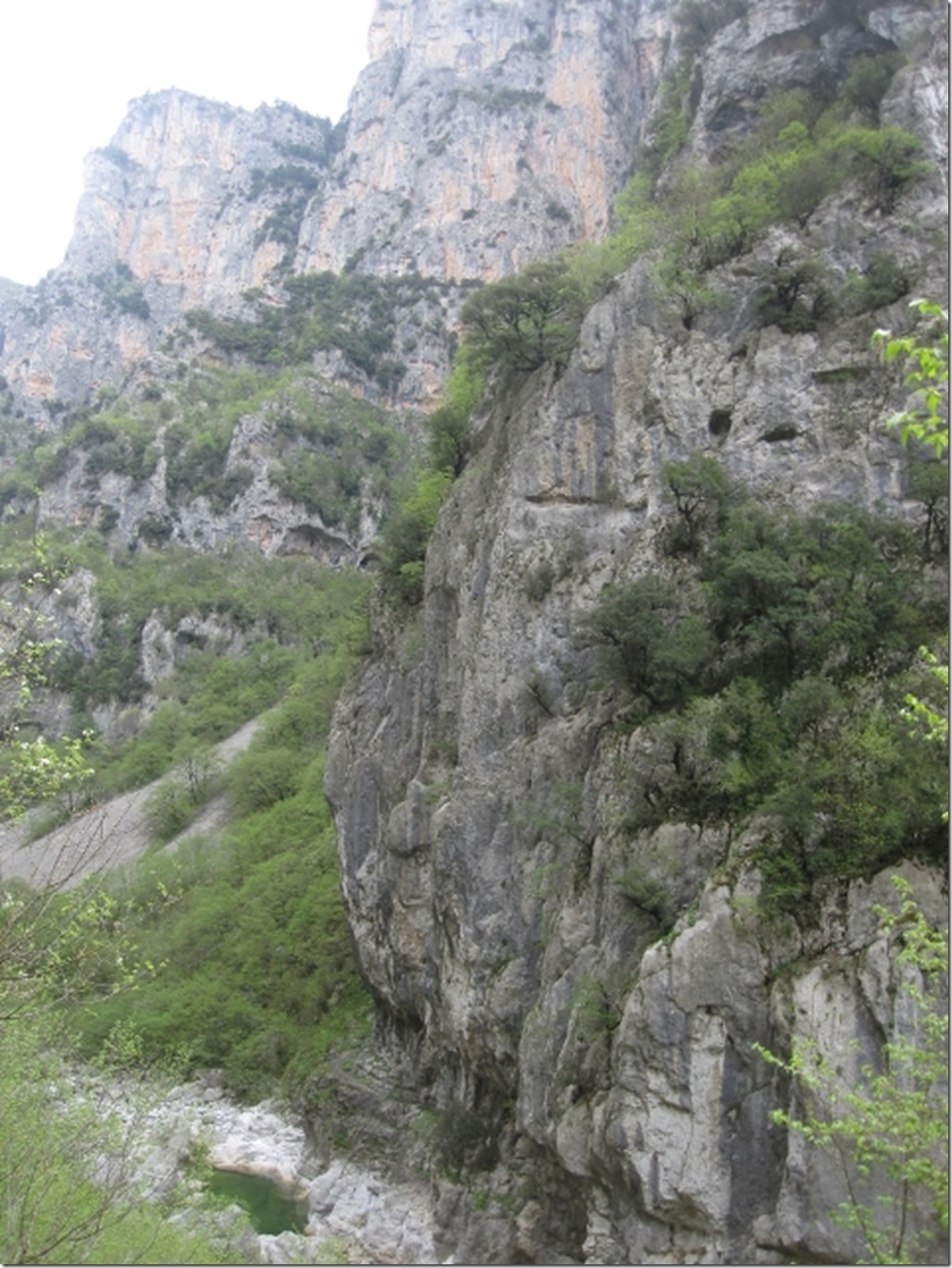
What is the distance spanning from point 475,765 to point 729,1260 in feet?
37.2

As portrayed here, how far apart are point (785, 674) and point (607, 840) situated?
14.4 feet

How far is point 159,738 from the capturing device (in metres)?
65.9

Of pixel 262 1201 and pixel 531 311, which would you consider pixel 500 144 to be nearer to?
pixel 531 311

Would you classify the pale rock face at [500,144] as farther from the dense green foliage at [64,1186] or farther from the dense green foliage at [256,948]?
the dense green foliage at [64,1186]

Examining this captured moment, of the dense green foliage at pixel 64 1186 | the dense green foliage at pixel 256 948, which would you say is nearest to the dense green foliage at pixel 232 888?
the dense green foliage at pixel 256 948

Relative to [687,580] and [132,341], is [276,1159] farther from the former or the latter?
[132,341]

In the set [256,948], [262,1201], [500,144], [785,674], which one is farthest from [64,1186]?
[500,144]

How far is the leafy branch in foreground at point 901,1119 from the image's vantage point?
770 cm

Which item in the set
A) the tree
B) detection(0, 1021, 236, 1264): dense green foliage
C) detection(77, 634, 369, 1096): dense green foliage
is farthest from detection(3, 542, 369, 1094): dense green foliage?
the tree

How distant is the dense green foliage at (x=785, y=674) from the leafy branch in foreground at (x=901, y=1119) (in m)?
1.66

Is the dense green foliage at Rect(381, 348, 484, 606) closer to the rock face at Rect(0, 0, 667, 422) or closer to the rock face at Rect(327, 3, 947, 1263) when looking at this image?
the rock face at Rect(327, 3, 947, 1263)

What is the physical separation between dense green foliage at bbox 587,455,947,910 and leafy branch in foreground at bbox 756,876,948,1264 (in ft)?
5.45

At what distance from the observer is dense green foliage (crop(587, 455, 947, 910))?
14.1m

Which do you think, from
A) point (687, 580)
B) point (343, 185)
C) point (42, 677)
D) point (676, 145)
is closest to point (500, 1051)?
point (687, 580)
